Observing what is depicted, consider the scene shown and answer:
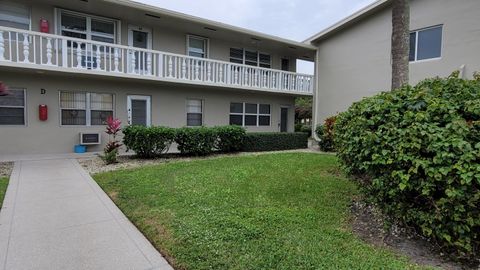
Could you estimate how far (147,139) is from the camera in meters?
9.99

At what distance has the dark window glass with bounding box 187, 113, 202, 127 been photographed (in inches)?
575

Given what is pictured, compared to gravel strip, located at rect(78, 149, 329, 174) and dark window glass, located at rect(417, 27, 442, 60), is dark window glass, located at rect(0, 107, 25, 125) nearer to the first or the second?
gravel strip, located at rect(78, 149, 329, 174)

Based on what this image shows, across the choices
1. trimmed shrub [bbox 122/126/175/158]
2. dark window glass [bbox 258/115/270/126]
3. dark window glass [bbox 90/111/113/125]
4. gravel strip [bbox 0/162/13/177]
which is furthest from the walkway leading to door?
dark window glass [bbox 258/115/270/126]

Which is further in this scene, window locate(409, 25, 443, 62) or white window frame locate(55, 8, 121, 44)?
window locate(409, 25, 443, 62)

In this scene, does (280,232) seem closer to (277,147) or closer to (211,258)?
(211,258)

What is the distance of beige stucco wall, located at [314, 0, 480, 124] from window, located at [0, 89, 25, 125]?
1417 cm

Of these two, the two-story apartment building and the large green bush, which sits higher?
the two-story apartment building

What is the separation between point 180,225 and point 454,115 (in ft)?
12.5

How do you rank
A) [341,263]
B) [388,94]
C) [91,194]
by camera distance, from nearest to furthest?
1. [341,263]
2. [388,94]
3. [91,194]

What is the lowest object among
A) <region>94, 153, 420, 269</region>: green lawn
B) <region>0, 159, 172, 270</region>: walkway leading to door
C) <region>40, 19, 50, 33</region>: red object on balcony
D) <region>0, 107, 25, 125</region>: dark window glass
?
<region>0, 159, 172, 270</region>: walkway leading to door

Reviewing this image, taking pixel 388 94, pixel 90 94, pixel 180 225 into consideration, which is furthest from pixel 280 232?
pixel 90 94

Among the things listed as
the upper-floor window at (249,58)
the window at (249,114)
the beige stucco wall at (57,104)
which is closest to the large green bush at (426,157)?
the beige stucco wall at (57,104)

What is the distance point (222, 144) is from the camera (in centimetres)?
1177

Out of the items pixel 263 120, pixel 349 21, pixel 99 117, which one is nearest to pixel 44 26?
pixel 99 117
